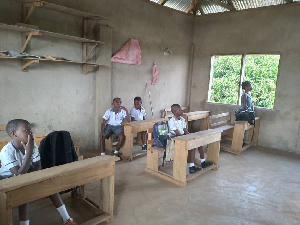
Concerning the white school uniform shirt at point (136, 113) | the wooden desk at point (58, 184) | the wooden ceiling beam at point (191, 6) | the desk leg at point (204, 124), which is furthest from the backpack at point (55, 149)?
the wooden ceiling beam at point (191, 6)

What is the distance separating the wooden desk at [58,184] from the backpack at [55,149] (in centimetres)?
27

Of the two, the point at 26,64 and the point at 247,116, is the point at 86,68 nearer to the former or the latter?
the point at 26,64

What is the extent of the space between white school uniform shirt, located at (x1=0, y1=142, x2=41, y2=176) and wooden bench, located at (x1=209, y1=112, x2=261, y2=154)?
342 cm

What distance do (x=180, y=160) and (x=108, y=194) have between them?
137 centimetres

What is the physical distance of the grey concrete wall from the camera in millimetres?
5418

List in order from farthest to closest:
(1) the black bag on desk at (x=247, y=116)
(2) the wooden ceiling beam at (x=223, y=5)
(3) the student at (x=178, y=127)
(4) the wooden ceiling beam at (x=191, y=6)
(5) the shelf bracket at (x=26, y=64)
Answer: (4) the wooden ceiling beam at (x=191, y=6) < (2) the wooden ceiling beam at (x=223, y=5) < (1) the black bag on desk at (x=247, y=116) < (3) the student at (x=178, y=127) < (5) the shelf bracket at (x=26, y=64)

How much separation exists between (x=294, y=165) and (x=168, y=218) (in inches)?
134

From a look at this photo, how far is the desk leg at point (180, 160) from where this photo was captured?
137 inches

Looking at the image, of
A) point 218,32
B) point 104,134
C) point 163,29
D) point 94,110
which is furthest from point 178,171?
point 218,32

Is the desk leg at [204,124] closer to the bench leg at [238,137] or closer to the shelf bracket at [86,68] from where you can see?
the bench leg at [238,137]

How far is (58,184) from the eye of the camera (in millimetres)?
2010

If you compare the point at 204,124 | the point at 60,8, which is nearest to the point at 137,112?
the point at 204,124

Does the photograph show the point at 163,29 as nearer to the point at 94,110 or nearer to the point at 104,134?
the point at 94,110

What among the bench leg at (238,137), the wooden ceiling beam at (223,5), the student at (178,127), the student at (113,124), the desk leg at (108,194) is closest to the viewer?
the desk leg at (108,194)
